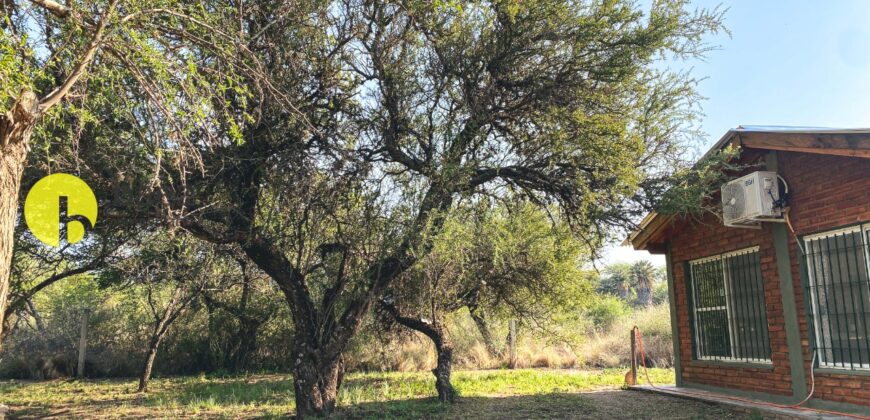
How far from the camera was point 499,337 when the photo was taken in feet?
55.6

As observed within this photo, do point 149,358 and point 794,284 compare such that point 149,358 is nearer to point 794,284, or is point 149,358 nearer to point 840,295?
point 794,284

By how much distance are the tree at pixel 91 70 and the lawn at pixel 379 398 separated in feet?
18.7

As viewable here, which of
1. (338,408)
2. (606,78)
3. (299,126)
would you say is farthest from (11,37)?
(338,408)

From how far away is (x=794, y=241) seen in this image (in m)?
7.85

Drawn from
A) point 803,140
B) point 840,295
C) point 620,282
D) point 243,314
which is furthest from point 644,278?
point 803,140

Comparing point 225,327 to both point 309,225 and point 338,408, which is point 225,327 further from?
point 309,225

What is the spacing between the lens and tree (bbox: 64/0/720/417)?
24.1 feet

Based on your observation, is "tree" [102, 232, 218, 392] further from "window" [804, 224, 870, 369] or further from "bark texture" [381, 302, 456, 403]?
"window" [804, 224, 870, 369]

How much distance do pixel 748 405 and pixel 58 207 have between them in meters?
9.55

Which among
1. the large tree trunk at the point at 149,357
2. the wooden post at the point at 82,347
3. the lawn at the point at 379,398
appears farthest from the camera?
the wooden post at the point at 82,347

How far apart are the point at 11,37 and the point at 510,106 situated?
5766 millimetres

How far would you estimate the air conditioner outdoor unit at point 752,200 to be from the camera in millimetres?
7793

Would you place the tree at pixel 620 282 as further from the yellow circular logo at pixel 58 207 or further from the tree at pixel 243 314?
the yellow circular logo at pixel 58 207

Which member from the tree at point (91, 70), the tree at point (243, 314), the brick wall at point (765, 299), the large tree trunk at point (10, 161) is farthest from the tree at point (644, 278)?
the large tree trunk at point (10, 161)
